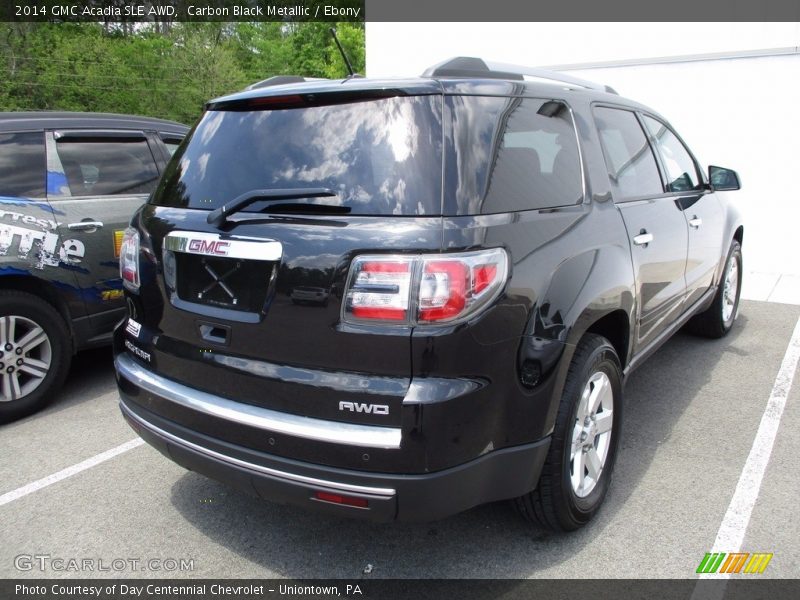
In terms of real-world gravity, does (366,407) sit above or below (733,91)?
below

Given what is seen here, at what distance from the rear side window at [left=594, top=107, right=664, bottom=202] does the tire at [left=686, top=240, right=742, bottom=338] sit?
1.88 metres

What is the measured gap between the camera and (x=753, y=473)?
320 centimetres

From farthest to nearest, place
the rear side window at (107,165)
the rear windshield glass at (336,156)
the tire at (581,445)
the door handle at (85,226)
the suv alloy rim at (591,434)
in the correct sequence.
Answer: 1. the rear side window at (107,165)
2. the door handle at (85,226)
3. the suv alloy rim at (591,434)
4. the tire at (581,445)
5. the rear windshield glass at (336,156)

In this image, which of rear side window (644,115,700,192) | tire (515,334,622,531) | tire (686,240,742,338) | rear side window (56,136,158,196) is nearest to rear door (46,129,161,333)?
rear side window (56,136,158,196)

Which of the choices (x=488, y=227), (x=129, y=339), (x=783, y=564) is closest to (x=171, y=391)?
(x=129, y=339)

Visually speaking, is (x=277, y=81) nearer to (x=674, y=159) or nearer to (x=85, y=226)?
(x=85, y=226)

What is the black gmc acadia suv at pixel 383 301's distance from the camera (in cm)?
203

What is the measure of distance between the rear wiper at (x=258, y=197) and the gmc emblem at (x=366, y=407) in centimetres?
71

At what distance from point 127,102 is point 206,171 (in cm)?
4889

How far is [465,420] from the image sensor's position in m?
2.05

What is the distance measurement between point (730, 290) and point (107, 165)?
5.07 meters

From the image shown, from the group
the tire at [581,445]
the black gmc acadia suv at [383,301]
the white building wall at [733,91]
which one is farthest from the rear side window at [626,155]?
the white building wall at [733,91]

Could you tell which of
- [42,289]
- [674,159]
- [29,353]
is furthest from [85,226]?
[674,159]

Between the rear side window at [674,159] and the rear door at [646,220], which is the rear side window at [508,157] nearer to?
the rear door at [646,220]
